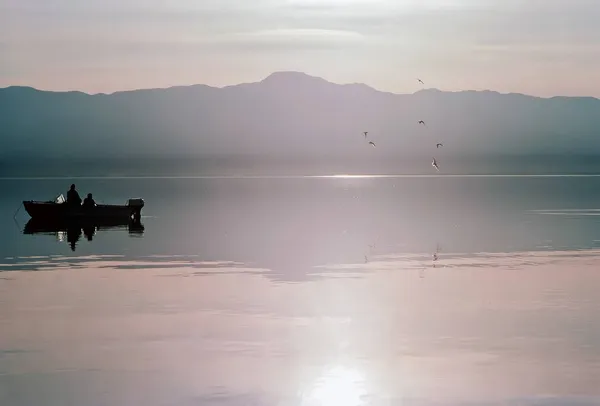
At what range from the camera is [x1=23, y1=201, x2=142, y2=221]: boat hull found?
7694cm

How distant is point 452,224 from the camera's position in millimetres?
75438

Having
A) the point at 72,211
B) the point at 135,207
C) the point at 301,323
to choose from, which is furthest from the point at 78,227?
the point at 301,323

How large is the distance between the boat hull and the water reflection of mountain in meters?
0.44

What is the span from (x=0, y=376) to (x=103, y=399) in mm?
3092

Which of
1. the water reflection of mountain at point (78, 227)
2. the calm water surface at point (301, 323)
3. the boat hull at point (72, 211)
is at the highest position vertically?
the boat hull at point (72, 211)

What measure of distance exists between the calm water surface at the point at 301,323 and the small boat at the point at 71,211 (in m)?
19.7

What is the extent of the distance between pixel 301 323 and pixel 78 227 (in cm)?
4959

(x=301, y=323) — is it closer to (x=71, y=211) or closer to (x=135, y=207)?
(x=71, y=211)

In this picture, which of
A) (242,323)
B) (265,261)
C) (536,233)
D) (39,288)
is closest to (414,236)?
(536,233)

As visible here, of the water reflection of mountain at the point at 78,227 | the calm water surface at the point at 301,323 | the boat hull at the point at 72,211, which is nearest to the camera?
the calm water surface at the point at 301,323

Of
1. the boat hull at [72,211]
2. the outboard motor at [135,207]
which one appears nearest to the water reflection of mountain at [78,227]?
the boat hull at [72,211]

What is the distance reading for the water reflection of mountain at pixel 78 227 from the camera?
6669cm

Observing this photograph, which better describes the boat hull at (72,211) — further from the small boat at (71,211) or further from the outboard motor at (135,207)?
the outboard motor at (135,207)

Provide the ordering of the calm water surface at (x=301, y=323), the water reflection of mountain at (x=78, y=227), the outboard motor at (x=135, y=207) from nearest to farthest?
the calm water surface at (x=301, y=323)
the water reflection of mountain at (x=78, y=227)
the outboard motor at (x=135, y=207)
